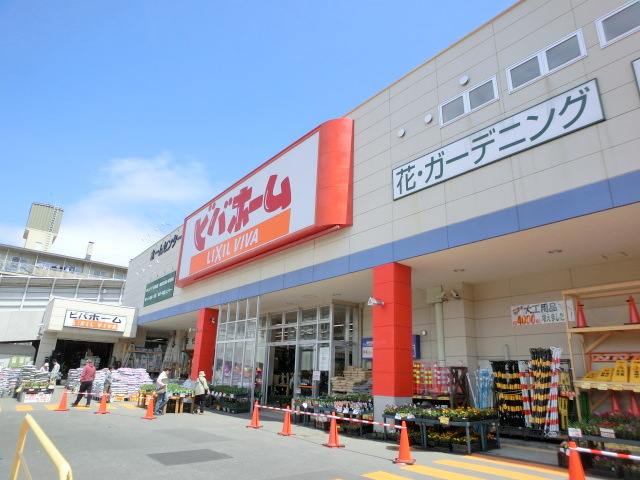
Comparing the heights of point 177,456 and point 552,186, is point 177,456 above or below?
Answer: below

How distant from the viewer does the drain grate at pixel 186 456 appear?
765cm

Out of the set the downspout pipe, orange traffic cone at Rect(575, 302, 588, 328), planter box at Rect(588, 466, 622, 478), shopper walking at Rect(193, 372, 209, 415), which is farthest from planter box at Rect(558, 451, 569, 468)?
shopper walking at Rect(193, 372, 209, 415)

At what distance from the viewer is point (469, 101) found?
37.1 feet

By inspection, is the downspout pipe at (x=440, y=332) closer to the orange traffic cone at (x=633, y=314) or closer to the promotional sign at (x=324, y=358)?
the promotional sign at (x=324, y=358)

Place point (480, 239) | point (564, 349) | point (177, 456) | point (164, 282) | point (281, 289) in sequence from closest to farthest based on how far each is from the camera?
point (177, 456)
point (480, 239)
point (564, 349)
point (281, 289)
point (164, 282)

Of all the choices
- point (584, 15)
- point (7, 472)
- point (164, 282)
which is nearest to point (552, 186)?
point (584, 15)

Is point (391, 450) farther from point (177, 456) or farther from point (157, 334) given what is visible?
point (157, 334)

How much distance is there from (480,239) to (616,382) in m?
4.33

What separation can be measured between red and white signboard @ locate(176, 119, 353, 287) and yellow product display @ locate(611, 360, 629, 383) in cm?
799

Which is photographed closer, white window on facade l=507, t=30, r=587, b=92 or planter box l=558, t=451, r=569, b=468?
planter box l=558, t=451, r=569, b=468

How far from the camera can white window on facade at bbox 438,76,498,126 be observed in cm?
1088

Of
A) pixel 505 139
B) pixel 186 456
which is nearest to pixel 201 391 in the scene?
pixel 186 456

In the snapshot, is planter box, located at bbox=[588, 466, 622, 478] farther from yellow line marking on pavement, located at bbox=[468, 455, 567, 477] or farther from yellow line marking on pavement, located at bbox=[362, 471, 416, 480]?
yellow line marking on pavement, located at bbox=[362, 471, 416, 480]

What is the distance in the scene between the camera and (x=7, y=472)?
6.53 m
